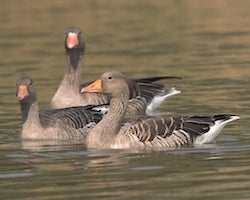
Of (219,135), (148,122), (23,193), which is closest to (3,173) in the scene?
(23,193)

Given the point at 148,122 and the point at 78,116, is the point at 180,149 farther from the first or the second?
the point at 78,116

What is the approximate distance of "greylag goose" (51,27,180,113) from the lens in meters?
22.2

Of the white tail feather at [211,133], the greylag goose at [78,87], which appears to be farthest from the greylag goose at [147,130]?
the greylag goose at [78,87]

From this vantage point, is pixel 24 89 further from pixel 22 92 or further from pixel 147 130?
pixel 147 130

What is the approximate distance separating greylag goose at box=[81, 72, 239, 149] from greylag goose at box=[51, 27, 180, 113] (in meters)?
4.12

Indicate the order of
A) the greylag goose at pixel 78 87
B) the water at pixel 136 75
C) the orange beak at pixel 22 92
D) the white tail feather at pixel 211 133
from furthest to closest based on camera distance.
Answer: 1. the greylag goose at pixel 78 87
2. the orange beak at pixel 22 92
3. the white tail feather at pixel 211 133
4. the water at pixel 136 75

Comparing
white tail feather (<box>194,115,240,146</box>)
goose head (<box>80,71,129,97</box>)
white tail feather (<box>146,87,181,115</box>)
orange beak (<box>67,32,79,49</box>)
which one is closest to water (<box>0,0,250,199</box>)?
white tail feather (<box>146,87,181,115</box>)

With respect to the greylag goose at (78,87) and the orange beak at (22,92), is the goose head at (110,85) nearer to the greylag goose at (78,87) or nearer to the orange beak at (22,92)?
the orange beak at (22,92)

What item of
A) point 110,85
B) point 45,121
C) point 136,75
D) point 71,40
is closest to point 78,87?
point 71,40

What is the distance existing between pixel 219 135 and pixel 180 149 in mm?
1350

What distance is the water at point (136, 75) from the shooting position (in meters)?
14.1

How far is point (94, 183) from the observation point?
14281 mm

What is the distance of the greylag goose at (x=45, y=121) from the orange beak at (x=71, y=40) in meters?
3.75

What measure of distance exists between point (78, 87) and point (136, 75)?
9.22ft
